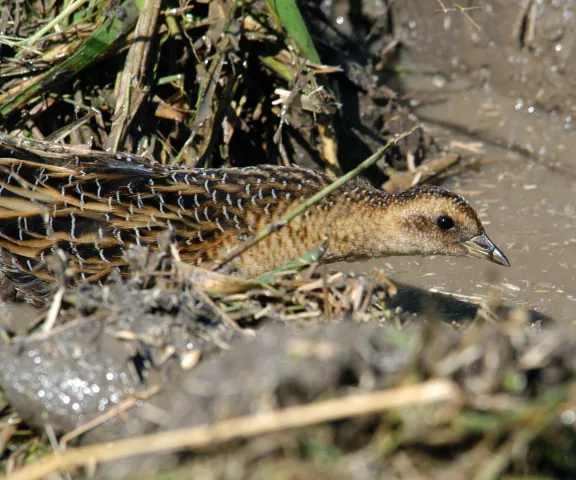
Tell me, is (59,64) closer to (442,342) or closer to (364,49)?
(364,49)

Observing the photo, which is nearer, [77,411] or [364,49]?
[77,411]

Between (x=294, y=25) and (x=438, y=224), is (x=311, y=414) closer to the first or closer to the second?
(x=438, y=224)

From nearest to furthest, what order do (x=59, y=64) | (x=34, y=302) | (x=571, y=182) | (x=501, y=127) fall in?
1. (x=34, y=302)
2. (x=59, y=64)
3. (x=571, y=182)
4. (x=501, y=127)

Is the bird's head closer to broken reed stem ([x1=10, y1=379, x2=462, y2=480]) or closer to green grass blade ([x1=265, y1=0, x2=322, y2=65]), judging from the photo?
green grass blade ([x1=265, y1=0, x2=322, y2=65])

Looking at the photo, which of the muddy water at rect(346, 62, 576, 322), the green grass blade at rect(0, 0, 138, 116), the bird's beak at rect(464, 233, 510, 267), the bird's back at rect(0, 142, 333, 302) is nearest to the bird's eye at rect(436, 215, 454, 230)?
the bird's beak at rect(464, 233, 510, 267)

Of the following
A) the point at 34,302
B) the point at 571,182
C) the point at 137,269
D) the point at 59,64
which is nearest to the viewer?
the point at 137,269

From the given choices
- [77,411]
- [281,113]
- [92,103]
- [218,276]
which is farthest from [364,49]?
[77,411]

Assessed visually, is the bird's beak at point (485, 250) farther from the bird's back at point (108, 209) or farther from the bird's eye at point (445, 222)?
the bird's back at point (108, 209)

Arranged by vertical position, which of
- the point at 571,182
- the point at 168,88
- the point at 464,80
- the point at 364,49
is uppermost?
the point at 168,88
